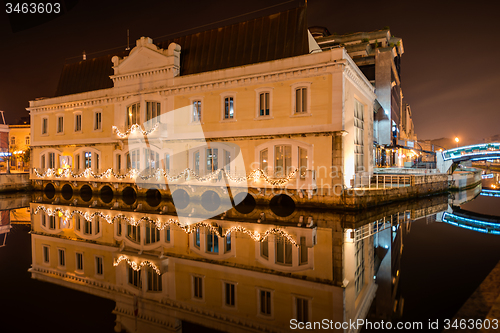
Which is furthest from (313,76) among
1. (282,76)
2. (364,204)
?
(364,204)

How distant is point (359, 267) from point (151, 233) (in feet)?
26.2

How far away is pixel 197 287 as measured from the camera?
7398 millimetres

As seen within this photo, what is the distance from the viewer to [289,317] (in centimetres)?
583

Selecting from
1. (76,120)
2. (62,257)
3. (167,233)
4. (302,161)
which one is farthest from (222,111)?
(76,120)

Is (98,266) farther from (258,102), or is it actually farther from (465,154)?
(465,154)

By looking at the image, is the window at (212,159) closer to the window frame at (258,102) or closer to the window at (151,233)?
the window frame at (258,102)

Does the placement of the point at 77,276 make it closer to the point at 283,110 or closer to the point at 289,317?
the point at 289,317

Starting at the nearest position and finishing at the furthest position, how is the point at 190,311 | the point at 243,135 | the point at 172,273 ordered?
the point at 190,311, the point at 172,273, the point at 243,135

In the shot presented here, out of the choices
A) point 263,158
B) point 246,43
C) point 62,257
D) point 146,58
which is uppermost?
Answer: point 246,43

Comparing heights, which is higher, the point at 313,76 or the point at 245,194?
the point at 313,76

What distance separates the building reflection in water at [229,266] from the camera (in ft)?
20.0

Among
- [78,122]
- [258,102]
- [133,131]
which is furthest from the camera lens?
[78,122]

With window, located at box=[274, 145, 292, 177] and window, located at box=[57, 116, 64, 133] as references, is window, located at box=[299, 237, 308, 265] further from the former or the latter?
window, located at box=[57, 116, 64, 133]

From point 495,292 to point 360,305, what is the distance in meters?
2.54
